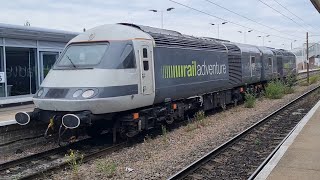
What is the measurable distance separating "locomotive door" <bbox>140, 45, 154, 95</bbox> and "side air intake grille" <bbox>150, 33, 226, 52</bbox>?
0.68 m

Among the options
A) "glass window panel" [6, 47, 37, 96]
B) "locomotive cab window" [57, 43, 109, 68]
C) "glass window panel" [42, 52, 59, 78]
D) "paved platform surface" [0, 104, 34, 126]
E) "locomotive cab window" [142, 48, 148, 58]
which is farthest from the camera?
"glass window panel" [42, 52, 59, 78]

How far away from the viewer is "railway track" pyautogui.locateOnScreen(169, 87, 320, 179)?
789cm

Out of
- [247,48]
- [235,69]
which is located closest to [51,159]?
[235,69]

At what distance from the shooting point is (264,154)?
9641 mm

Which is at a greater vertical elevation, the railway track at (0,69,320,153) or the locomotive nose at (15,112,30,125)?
the locomotive nose at (15,112,30,125)

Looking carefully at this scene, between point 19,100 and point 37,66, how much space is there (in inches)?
74.9

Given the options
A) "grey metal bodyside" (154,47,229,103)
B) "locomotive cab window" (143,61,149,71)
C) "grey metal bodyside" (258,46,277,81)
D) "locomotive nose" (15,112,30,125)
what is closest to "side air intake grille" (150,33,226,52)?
"grey metal bodyside" (154,47,229,103)

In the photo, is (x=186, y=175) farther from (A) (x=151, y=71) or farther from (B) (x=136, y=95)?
(A) (x=151, y=71)

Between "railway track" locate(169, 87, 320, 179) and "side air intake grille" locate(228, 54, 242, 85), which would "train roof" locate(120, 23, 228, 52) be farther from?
"railway track" locate(169, 87, 320, 179)

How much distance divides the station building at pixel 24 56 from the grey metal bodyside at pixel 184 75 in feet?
25.1

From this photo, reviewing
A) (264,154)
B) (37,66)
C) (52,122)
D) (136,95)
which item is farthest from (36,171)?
(37,66)

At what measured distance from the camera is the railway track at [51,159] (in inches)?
320

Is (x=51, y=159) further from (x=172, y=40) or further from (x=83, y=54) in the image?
(x=172, y=40)

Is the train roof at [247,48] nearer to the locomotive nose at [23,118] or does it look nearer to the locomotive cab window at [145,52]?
the locomotive cab window at [145,52]
